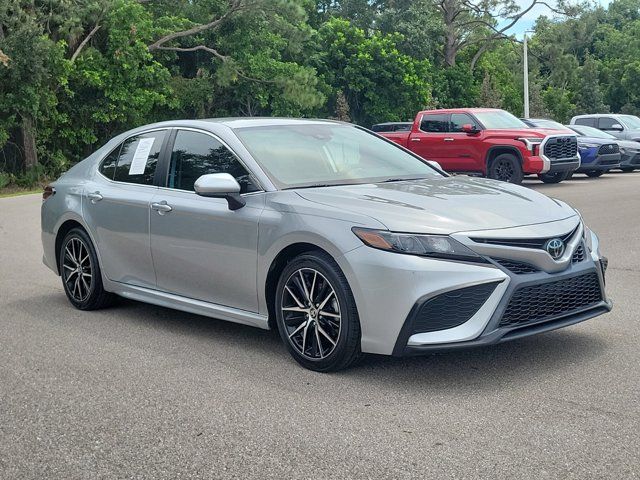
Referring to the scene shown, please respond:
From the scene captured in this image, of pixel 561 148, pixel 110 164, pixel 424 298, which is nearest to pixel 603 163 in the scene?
pixel 561 148

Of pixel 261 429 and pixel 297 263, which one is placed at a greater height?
pixel 297 263

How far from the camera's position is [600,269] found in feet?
19.5

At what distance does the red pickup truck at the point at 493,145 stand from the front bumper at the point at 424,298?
54.9ft

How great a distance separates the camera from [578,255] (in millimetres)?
5809

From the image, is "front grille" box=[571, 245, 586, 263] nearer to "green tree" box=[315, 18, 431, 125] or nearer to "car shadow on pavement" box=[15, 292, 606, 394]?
"car shadow on pavement" box=[15, 292, 606, 394]

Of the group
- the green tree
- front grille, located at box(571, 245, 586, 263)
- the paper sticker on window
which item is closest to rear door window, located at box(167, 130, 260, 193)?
the paper sticker on window

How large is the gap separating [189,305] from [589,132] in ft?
73.5

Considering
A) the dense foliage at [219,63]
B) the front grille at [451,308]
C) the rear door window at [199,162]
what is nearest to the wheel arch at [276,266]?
the rear door window at [199,162]

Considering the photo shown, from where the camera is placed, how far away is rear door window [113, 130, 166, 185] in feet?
24.2

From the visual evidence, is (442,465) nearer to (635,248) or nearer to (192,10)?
(635,248)

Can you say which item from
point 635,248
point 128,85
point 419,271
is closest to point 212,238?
point 419,271

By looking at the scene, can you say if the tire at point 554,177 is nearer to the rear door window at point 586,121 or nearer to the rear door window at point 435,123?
the rear door window at point 435,123

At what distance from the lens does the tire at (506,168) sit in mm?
21750

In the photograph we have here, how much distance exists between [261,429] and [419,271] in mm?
1247
